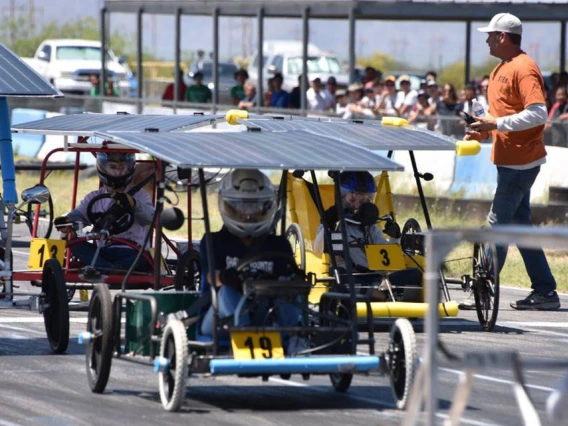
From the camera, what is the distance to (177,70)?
3384 centimetres

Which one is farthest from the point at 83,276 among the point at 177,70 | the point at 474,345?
the point at 177,70

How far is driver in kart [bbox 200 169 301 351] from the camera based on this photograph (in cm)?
888

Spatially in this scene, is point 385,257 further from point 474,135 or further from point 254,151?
point 254,151

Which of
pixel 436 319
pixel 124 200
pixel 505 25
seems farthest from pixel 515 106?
pixel 436 319

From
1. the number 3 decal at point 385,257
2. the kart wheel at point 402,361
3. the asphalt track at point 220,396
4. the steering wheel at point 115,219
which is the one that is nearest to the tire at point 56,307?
the asphalt track at point 220,396

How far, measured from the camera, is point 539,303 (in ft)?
44.0

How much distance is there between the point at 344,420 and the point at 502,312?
5.39 meters

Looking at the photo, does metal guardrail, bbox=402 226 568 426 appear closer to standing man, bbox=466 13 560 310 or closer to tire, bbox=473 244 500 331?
tire, bbox=473 244 500 331

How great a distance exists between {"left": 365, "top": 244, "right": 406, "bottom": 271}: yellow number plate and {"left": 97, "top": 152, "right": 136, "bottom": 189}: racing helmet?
2.11 m

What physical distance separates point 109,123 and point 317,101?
Answer: 1633cm

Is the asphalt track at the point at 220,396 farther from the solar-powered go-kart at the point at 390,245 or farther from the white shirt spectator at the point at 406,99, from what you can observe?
the white shirt spectator at the point at 406,99

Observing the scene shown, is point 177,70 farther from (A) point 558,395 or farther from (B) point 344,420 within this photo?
(A) point 558,395

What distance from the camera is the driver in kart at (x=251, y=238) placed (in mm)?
8875

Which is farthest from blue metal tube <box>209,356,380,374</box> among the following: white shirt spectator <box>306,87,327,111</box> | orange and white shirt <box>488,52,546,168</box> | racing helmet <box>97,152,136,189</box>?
white shirt spectator <box>306,87,327,111</box>
